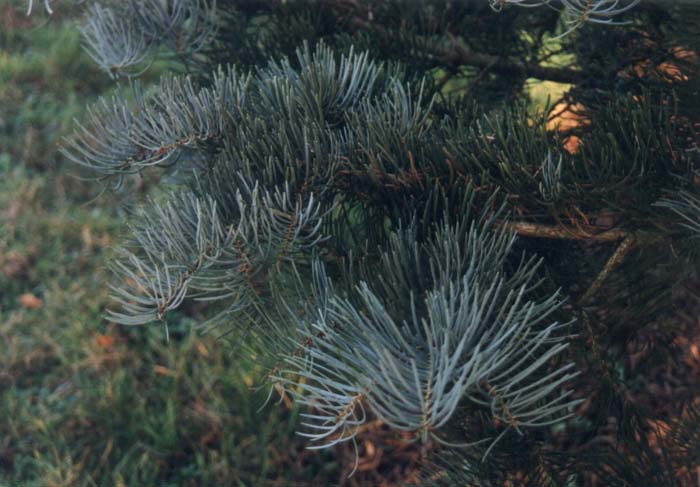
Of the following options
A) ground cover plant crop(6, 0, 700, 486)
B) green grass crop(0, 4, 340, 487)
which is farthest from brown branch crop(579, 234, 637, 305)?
green grass crop(0, 4, 340, 487)

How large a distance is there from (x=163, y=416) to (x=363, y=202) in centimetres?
112

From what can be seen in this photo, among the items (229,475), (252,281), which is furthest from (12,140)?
(252,281)

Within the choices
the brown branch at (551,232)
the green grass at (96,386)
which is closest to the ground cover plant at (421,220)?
the brown branch at (551,232)

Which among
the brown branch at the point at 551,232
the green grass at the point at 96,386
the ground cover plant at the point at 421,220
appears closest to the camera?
the ground cover plant at the point at 421,220

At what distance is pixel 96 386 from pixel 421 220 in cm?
135

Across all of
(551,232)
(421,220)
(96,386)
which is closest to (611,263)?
(551,232)

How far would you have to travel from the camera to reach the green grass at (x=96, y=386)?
160cm

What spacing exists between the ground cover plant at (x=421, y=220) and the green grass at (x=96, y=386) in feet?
1.87

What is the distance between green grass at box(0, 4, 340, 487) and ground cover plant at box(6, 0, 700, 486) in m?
0.57

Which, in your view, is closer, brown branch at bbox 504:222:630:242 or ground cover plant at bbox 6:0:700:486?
ground cover plant at bbox 6:0:700:486

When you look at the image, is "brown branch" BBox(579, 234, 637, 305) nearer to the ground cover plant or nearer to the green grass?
the ground cover plant

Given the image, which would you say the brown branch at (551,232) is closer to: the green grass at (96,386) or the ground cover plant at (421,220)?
the ground cover plant at (421,220)

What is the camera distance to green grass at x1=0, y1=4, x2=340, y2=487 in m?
1.60

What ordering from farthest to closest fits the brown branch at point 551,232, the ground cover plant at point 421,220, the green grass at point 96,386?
the green grass at point 96,386 < the brown branch at point 551,232 < the ground cover plant at point 421,220
